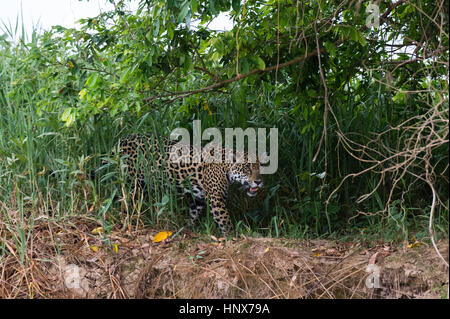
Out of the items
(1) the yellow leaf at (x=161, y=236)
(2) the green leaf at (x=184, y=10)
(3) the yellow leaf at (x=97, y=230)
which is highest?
(2) the green leaf at (x=184, y=10)

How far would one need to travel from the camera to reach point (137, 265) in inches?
157

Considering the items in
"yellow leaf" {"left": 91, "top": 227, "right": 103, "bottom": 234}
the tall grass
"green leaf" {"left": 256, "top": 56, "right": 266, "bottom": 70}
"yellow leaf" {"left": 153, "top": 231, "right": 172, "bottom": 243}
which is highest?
"green leaf" {"left": 256, "top": 56, "right": 266, "bottom": 70}

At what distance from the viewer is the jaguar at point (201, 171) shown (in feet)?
16.8

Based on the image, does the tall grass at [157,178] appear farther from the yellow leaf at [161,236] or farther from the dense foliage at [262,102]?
the yellow leaf at [161,236]

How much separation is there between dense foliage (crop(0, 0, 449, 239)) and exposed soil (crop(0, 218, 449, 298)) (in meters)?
0.28

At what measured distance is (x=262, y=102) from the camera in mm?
5707

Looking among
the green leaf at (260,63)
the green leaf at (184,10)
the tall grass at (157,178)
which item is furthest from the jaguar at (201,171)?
the green leaf at (184,10)

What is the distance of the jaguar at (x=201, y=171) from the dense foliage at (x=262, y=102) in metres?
0.21

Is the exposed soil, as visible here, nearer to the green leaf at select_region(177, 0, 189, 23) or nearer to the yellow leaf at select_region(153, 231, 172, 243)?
the yellow leaf at select_region(153, 231, 172, 243)

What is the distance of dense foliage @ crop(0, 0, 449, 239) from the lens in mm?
4098

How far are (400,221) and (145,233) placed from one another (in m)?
2.09

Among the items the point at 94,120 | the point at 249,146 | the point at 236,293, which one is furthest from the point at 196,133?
the point at 236,293

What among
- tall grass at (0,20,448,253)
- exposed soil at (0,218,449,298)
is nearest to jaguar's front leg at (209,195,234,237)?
tall grass at (0,20,448,253)
